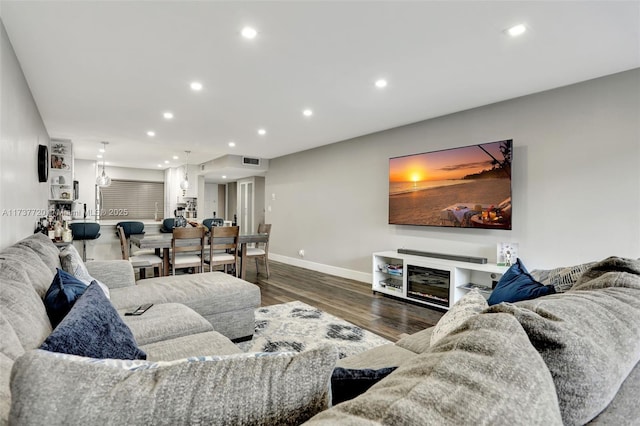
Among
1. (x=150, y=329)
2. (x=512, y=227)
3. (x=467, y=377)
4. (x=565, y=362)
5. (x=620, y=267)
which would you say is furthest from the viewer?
(x=512, y=227)

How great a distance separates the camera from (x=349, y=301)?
4086 millimetres

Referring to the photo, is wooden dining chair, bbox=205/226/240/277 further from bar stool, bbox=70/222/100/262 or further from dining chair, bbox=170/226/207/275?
bar stool, bbox=70/222/100/262

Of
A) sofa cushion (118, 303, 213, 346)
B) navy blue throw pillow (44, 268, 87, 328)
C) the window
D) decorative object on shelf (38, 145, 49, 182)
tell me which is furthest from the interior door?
navy blue throw pillow (44, 268, 87, 328)

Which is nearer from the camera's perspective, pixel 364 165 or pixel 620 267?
pixel 620 267

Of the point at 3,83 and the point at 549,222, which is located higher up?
the point at 3,83

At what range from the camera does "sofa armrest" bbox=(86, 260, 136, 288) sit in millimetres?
2756

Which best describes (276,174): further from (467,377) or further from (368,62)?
(467,377)

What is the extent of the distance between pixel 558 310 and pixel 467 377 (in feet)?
1.42

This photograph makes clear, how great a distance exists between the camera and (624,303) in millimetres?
881

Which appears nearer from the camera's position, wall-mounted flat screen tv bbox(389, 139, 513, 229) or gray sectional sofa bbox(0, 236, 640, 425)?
gray sectional sofa bbox(0, 236, 640, 425)

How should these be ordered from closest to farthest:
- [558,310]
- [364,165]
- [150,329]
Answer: [558,310]
[150,329]
[364,165]

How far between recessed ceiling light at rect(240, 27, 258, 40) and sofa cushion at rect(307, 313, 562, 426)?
7.51 ft

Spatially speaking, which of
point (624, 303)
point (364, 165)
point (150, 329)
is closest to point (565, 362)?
point (624, 303)

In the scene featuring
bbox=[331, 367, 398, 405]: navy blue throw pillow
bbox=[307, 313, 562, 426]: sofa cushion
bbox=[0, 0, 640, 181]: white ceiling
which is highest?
bbox=[0, 0, 640, 181]: white ceiling
